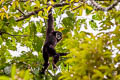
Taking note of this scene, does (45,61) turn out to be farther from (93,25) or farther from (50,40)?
(93,25)

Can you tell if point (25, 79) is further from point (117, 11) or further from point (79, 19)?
point (79, 19)

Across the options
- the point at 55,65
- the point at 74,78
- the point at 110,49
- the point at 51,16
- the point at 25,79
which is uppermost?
the point at 25,79

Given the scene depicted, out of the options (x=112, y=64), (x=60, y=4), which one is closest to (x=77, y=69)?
(x=112, y=64)

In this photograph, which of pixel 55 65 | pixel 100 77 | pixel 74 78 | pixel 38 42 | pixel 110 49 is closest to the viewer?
pixel 100 77

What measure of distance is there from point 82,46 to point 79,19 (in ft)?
7.93

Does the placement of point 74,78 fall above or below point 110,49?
below

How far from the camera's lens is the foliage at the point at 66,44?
2297 mm

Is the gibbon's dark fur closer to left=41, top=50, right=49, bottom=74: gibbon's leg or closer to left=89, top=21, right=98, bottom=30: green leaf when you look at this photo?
left=41, top=50, right=49, bottom=74: gibbon's leg

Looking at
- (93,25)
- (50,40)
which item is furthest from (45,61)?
(93,25)

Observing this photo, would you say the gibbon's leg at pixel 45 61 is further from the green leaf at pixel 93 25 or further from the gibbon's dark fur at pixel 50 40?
the green leaf at pixel 93 25

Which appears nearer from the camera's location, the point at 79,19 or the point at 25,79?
the point at 25,79

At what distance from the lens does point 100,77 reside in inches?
87.2

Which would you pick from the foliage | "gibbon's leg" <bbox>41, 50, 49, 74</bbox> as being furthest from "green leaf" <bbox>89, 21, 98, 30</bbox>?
"gibbon's leg" <bbox>41, 50, 49, 74</bbox>

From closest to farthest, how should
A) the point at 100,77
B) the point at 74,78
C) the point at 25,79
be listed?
the point at 25,79 < the point at 100,77 < the point at 74,78
